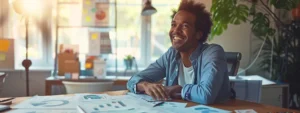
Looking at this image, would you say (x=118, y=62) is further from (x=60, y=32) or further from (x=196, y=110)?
(x=196, y=110)

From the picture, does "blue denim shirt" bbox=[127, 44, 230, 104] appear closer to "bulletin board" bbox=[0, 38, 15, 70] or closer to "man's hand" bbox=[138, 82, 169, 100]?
"man's hand" bbox=[138, 82, 169, 100]

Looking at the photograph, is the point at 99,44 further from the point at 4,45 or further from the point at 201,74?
the point at 201,74

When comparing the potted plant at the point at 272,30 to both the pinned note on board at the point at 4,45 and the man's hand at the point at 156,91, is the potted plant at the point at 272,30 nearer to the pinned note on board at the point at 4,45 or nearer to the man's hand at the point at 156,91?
the man's hand at the point at 156,91

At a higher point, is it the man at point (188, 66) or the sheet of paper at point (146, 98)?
the man at point (188, 66)

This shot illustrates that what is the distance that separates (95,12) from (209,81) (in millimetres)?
2493

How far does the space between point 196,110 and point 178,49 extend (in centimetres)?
59

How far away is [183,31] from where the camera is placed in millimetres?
1799

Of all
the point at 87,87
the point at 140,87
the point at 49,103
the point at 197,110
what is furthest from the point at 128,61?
the point at 197,110

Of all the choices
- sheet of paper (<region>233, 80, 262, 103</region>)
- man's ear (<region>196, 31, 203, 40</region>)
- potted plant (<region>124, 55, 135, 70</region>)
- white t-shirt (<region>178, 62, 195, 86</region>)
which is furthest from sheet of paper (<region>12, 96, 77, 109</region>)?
potted plant (<region>124, 55, 135, 70</region>)

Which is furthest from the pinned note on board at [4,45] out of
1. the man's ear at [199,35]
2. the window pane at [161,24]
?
the man's ear at [199,35]

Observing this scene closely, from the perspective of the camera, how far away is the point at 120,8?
4.04 m

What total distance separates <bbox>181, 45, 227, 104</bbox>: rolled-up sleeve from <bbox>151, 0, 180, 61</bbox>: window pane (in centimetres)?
243

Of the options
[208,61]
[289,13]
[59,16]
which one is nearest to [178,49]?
[208,61]

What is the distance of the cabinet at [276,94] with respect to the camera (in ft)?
10.8
